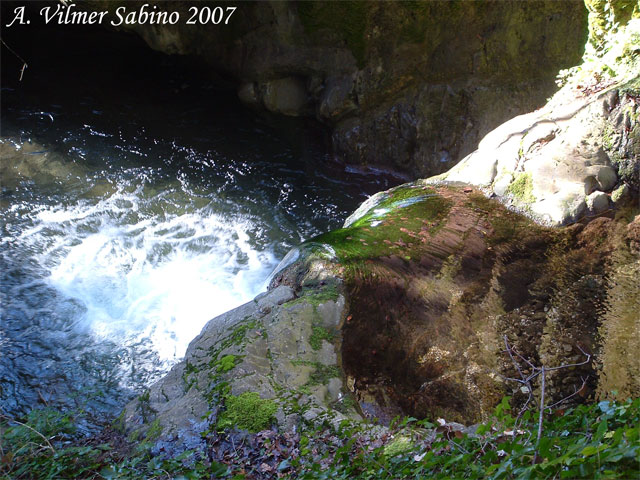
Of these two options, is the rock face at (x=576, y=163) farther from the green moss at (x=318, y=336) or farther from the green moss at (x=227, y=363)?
the green moss at (x=227, y=363)

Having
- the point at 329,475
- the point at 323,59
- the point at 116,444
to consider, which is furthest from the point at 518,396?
the point at 323,59

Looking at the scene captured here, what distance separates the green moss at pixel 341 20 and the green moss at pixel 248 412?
6844 mm

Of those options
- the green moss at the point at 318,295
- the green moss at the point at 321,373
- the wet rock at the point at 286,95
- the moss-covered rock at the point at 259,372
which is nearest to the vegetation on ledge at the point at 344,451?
the moss-covered rock at the point at 259,372

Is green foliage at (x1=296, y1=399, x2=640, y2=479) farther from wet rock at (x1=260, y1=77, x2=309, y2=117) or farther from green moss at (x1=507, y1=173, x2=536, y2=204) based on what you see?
wet rock at (x1=260, y1=77, x2=309, y2=117)

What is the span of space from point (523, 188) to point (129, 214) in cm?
520

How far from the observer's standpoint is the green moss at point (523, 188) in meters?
5.79

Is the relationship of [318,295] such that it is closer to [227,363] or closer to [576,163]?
[227,363]

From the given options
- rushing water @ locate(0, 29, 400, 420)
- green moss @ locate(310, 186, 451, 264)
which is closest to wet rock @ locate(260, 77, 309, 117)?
rushing water @ locate(0, 29, 400, 420)

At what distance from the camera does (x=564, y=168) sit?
5.77 metres

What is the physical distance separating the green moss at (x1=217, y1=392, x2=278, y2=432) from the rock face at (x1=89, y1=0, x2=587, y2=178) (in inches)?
240

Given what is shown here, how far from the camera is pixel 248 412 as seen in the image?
368cm

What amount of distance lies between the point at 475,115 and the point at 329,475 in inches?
277

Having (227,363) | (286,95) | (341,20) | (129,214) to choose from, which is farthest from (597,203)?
(286,95)

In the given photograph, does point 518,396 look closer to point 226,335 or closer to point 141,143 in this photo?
point 226,335
